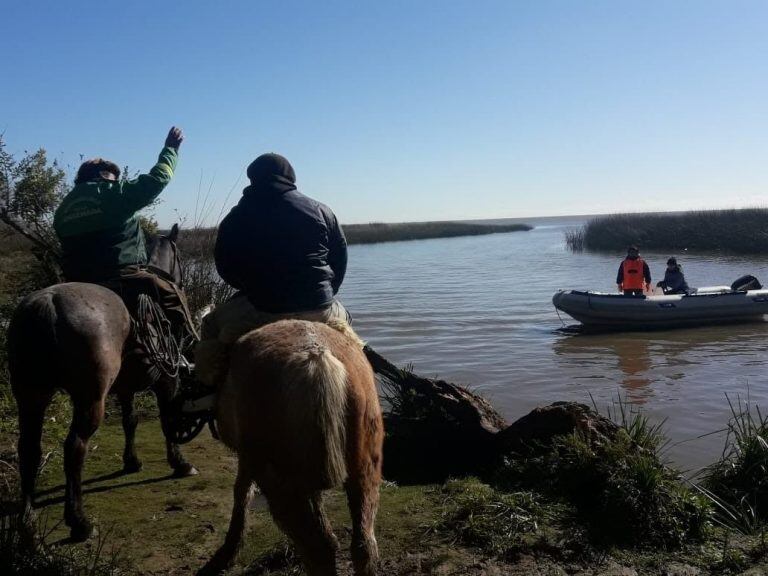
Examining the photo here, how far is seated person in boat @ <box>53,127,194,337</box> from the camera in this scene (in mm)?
4637

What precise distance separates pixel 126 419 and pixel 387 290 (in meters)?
19.0

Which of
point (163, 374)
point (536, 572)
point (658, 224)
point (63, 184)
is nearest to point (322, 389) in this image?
point (536, 572)

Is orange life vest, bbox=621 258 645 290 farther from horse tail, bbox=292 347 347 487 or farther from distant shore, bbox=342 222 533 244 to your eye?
distant shore, bbox=342 222 533 244

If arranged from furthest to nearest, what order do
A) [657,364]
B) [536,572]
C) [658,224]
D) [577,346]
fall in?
1. [658,224]
2. [577,346]
3. [657,364]
4. [536,572]

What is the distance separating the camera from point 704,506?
4055 mm

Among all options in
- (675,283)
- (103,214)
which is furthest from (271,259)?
(675,283)

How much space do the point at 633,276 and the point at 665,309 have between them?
146 centimetres

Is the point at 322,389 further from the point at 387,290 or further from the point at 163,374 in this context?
the point at 387,290

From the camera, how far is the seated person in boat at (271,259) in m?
3.70

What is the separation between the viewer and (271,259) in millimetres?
3693

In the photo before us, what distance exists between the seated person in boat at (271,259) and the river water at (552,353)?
4.61 metres

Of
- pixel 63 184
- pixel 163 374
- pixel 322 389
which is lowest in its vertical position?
pixel 163 374

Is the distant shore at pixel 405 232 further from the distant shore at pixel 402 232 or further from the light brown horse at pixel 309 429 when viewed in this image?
the light brown horse at pixel 309 429

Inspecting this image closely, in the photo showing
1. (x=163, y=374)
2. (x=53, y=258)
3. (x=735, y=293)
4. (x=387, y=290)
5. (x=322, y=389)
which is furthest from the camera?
(x=387, y=290)
